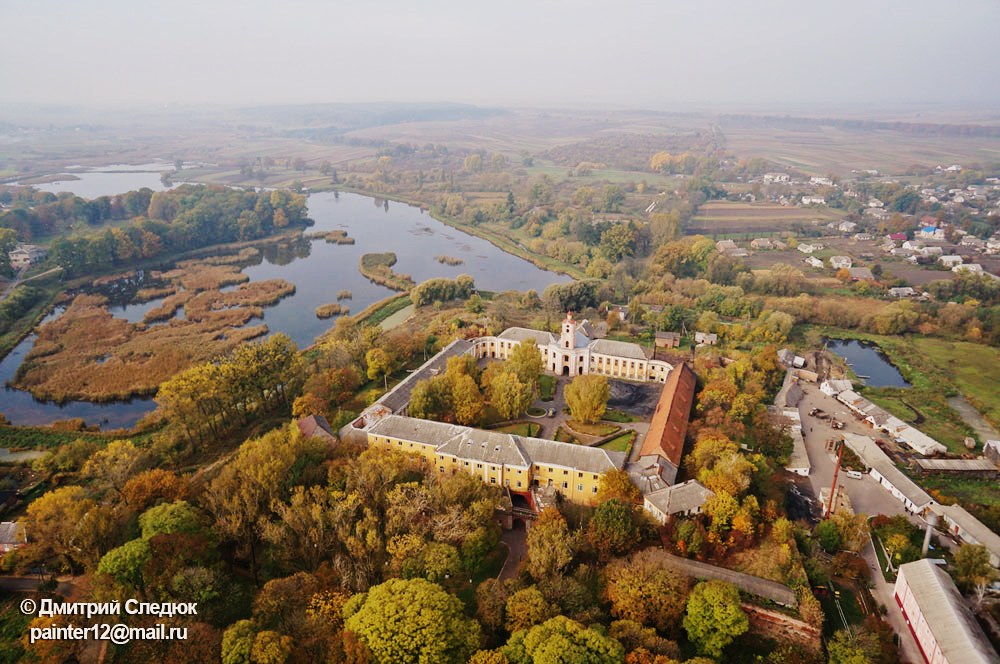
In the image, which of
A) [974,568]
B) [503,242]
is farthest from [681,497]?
[503,242]

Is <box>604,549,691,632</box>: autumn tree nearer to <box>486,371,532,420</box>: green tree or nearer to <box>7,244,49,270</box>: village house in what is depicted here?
<box>486,371,532,420</box>: green tree

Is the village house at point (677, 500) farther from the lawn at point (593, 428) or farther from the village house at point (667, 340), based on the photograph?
the village house at point (667, 340)

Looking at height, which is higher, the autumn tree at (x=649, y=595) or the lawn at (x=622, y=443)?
the autumn tree at (x=649, y=595)

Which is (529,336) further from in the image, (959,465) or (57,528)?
(57,528)

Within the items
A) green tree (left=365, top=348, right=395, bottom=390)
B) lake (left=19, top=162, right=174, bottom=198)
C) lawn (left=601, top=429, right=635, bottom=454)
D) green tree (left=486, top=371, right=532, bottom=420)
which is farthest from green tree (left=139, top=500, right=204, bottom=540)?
lake (left=19, top=162, right=174, bottom=198)

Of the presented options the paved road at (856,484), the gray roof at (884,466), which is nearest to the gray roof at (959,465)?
the gray roof at (884,466)

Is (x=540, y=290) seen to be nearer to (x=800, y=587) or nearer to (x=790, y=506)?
(x=790, y=506)
